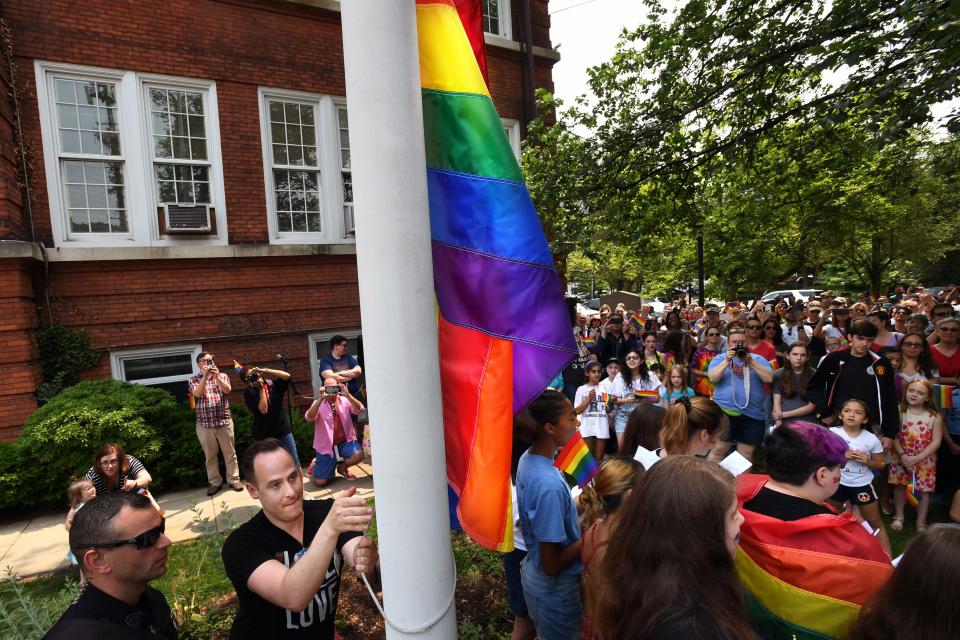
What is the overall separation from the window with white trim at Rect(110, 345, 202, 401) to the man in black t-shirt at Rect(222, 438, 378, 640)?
281 inches

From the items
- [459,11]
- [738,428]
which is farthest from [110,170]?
[738,428]

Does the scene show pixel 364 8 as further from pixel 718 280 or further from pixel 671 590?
pixel 718 280

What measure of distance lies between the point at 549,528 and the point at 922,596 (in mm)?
1432

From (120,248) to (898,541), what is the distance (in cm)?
1030

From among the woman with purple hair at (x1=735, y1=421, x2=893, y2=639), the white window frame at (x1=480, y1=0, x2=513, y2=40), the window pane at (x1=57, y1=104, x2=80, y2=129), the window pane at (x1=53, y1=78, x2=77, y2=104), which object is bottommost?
Result: the woman with purple hair at (x1=735, y1=421, x2=893, y2=639)

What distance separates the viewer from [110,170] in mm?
8266

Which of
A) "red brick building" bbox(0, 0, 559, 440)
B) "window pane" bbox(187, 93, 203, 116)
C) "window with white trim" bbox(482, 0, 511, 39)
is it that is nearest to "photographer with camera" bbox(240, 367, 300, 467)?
"red brick building" bbox(0, 0, 559, 440)

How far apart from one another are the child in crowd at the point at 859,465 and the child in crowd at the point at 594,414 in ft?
9.11

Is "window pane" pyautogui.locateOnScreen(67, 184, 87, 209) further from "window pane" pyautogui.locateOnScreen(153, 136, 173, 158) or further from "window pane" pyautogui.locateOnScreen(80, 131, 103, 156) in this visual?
"window pane" pyautogui.locateOnScreen(153, 136, 173, 158)

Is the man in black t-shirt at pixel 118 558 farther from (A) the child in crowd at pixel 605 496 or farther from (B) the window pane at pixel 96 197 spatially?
(B) the window pane at pixel 96 197

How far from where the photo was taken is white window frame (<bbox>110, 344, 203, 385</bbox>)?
26.8 feet

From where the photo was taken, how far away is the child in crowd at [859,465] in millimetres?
4500

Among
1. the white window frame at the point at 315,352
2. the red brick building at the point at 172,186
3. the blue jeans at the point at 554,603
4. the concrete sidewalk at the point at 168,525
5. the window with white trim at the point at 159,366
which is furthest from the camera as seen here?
the white window frame at the point at 315,352

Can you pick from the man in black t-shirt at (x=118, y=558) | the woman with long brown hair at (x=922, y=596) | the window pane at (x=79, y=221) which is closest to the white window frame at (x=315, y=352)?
the window pane at (x=79, y=221)
